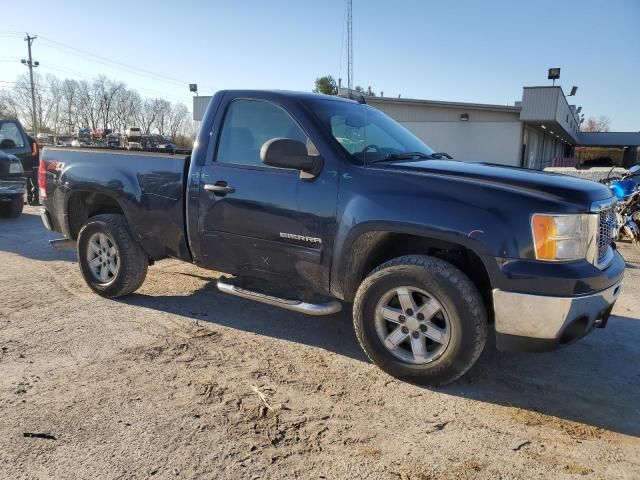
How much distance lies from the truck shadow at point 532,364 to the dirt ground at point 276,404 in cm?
1

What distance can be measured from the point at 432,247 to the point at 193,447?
203 centimetres

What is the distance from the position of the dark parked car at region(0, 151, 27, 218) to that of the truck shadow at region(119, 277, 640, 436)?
6.64m

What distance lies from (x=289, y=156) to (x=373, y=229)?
79 centimetres

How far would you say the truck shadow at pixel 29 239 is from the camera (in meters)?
7.12

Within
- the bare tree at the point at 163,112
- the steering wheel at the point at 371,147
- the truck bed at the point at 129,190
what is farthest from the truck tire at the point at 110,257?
the bare tree at the point at 163,112

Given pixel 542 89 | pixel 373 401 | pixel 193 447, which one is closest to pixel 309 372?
pixel 373 401

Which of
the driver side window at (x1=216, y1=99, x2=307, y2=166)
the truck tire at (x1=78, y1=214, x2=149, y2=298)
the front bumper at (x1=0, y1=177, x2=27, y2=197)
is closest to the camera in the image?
the driver side window at (x1=216, y1=99, x2=307, y2=166)

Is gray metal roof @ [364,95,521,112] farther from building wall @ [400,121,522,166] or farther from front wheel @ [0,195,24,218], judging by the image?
front wheel @ [0,195,24,218]

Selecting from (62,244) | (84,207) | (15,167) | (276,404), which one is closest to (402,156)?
(276,404)

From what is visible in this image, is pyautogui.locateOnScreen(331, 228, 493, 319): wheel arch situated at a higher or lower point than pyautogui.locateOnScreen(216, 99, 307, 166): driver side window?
lower

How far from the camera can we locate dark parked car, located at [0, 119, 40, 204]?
1148cm

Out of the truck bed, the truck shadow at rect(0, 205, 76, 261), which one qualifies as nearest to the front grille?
the truck bed

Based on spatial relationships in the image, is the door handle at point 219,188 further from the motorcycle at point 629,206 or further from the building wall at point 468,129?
the building wall at point 468,129

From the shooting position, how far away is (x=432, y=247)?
3.62m
